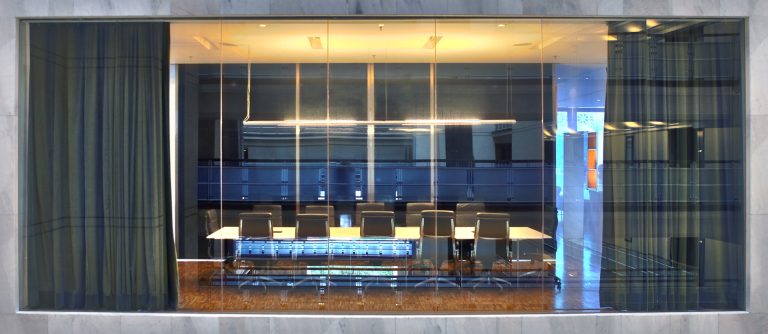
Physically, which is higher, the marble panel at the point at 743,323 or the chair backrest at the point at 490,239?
the chair backrest at the point at 490,239

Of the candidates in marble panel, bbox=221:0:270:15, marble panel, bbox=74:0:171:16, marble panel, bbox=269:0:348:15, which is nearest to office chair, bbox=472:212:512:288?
marble panel, bbox=269:0:348:15

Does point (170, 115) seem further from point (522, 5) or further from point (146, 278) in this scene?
point (522, 5)

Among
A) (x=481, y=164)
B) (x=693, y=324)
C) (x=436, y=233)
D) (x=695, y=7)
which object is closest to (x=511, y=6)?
(x=695, y=7)

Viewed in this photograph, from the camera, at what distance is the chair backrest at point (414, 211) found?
652cm

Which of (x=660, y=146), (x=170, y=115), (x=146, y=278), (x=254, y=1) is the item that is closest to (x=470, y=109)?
(x=660, y=146)

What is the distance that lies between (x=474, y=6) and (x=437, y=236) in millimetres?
2605

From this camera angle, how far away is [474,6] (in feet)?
17.3

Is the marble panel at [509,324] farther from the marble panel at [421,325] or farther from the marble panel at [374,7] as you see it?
the marble panel at [374,7]

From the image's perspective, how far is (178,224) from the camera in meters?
5.87

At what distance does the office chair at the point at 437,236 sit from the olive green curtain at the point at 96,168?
275cm

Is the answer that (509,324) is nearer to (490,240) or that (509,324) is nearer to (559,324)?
(559,324)

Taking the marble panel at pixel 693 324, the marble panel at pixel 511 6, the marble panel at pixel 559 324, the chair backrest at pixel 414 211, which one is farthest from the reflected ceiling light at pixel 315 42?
the marble panel at pixel 693 324

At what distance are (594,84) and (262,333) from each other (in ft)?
12.7

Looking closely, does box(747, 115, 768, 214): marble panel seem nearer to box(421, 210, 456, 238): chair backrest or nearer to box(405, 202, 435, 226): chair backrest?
box(421, 210, 456, 238): chair backrest
